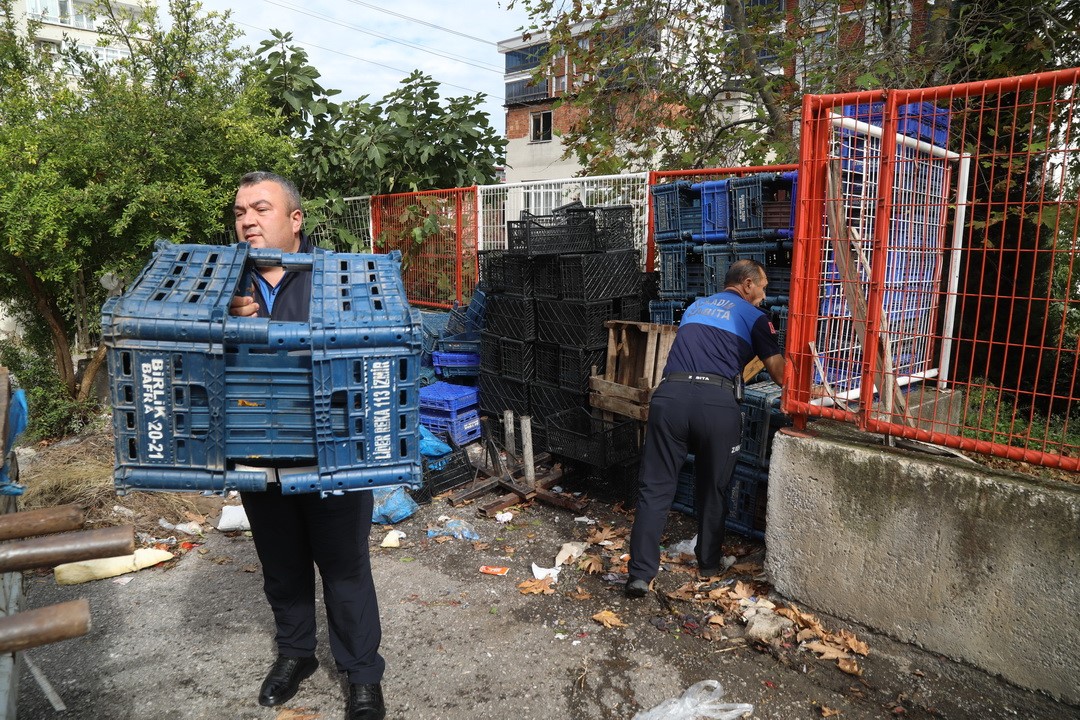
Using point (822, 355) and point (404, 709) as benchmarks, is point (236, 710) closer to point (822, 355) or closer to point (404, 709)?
point (404, 709)

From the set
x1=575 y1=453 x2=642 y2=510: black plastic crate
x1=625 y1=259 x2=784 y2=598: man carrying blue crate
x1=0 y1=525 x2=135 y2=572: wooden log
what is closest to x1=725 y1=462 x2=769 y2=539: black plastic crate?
x1=625 y1=259 x2=784 y2=598: man carrying blue crate

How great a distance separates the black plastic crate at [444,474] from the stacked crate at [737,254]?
6.05 feet

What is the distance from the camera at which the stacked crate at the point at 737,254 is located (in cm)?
485

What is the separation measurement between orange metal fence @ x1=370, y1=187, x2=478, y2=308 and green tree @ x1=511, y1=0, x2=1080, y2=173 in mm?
2073

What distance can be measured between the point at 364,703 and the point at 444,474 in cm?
298

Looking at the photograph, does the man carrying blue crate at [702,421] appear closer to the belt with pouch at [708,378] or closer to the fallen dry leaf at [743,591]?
the belt with pouch at [708,378]

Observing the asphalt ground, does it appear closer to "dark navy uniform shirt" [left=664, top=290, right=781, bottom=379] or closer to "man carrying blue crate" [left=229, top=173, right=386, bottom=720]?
"man carrying blue crate" [left=229, top=173, right=386, bottom=720]

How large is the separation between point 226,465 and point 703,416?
8.87 feet

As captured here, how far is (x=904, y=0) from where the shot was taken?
320 inches

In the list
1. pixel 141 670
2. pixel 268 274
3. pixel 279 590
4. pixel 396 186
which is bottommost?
pixel 141 670

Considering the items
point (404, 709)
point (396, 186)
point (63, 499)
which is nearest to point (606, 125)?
point (396, 186)

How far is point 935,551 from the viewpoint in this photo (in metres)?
3.39

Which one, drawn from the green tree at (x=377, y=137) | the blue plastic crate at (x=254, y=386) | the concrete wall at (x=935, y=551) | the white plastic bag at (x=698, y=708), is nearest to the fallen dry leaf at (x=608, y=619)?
the white plastic bag at (x=698, y=708)

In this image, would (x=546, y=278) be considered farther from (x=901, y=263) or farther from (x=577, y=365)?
(x=901, y=263)
